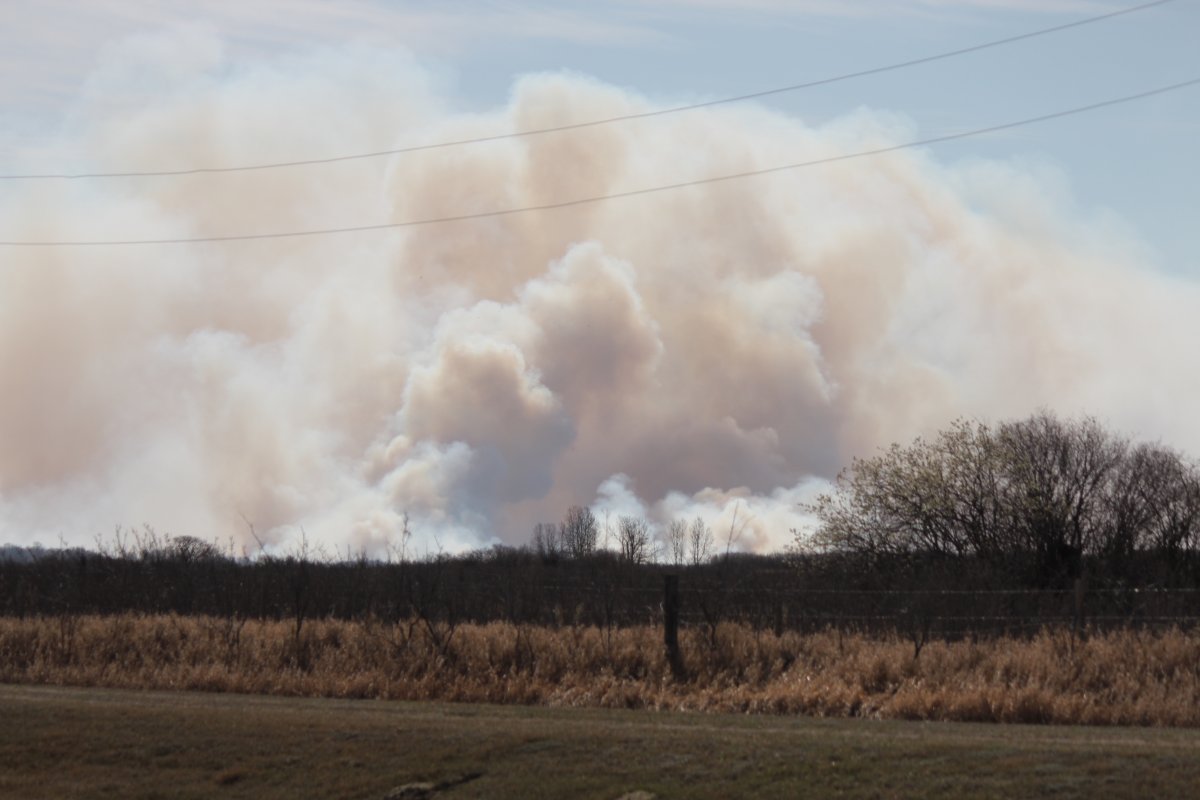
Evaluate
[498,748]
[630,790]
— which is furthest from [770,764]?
[498,748]

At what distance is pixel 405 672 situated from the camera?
27.0 metres

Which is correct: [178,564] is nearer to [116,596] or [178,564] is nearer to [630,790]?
[116,596]

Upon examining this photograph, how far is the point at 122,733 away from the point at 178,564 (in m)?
33.6

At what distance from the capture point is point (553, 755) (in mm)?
17766

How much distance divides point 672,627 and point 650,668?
44.3 inches

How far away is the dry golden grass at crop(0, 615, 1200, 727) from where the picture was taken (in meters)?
22.9

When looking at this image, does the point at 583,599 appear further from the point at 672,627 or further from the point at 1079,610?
the point at 1079,610

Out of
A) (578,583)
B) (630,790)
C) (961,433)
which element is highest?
(961,433)

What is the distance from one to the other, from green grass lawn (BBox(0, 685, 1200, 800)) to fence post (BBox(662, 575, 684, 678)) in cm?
426

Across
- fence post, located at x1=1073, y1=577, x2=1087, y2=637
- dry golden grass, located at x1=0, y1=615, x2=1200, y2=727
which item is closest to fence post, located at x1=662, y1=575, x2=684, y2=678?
dry golden grass, located at x1=0, y1=615, x2=1200, y2=727

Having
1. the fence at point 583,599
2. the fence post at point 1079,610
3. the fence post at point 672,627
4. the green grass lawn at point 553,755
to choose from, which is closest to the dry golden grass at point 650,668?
the fence post at point 672,627

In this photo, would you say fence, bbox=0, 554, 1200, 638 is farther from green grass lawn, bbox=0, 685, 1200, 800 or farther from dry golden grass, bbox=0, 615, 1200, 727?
green grass lawn, bbox=0, 685, 1200, 800

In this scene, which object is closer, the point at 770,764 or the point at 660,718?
the point at 770,764

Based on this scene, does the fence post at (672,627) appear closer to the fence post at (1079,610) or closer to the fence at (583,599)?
the fence at (583,599)
